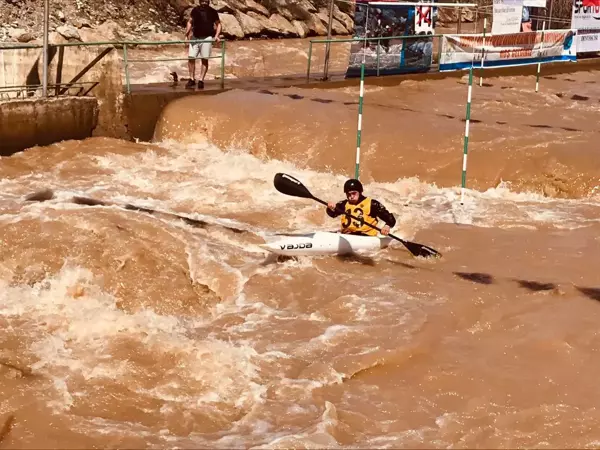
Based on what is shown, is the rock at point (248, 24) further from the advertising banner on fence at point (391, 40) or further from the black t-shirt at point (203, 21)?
the black t-shirt at point (203, 21)

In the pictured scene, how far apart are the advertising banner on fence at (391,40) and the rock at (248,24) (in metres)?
9.69

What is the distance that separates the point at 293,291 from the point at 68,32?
1619cm

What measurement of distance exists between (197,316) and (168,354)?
3.12 ft

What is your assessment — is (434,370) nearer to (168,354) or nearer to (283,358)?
(283,358)

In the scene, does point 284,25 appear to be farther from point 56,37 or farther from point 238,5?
point 56,37

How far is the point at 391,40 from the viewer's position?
16.1m

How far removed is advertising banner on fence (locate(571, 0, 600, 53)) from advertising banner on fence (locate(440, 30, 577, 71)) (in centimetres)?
71

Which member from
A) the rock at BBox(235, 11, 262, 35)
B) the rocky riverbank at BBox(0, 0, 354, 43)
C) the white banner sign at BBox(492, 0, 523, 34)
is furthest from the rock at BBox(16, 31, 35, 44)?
the white banner sign at BBox(492, 0, 523, 34)

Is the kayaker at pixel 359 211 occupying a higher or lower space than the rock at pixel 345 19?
lower

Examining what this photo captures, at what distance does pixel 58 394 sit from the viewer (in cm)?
555

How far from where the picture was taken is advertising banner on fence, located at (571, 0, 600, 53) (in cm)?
1903

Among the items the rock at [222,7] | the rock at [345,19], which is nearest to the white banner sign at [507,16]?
the rock at [222,7]

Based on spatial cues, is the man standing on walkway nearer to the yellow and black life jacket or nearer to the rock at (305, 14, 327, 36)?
the yellow and black life jacket

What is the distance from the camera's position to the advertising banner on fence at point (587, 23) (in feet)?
62.4
